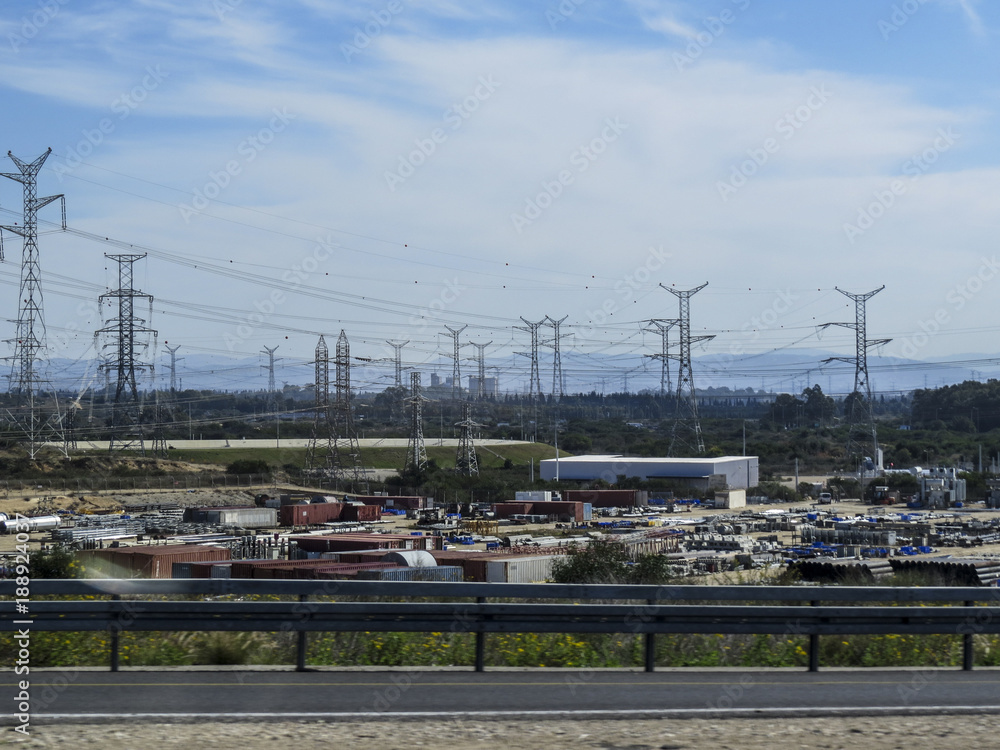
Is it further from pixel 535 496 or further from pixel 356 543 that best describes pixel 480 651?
pixel 535 496

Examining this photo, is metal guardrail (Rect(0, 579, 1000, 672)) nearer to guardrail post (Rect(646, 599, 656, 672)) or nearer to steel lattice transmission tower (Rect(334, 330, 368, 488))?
guardrail post (Rect(646, 599, 656, 672))

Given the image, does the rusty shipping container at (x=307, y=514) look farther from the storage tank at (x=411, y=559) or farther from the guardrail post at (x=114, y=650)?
the guardrail post at (x=114, y=650)

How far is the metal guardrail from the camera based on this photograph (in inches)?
346

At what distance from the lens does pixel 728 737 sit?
284 inches

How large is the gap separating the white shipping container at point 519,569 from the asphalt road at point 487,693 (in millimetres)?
22702

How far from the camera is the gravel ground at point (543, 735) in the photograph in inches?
270

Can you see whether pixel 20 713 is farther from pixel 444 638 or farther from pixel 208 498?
pixel 208 498

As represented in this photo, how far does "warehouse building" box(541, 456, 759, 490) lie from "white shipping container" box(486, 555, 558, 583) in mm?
Result: 58224

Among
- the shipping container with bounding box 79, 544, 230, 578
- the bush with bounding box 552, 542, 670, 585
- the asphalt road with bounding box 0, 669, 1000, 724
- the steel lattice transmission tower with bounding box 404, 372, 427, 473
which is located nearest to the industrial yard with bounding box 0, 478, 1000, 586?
Result: the shipping container with bounding box 79, 544, 230, 578

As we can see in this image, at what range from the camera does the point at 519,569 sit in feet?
109

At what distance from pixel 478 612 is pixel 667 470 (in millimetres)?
85063

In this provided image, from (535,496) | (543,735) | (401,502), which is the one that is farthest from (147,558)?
(535,496)

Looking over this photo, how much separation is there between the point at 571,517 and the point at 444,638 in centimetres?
5936

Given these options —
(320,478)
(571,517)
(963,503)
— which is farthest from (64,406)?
(963,503)
